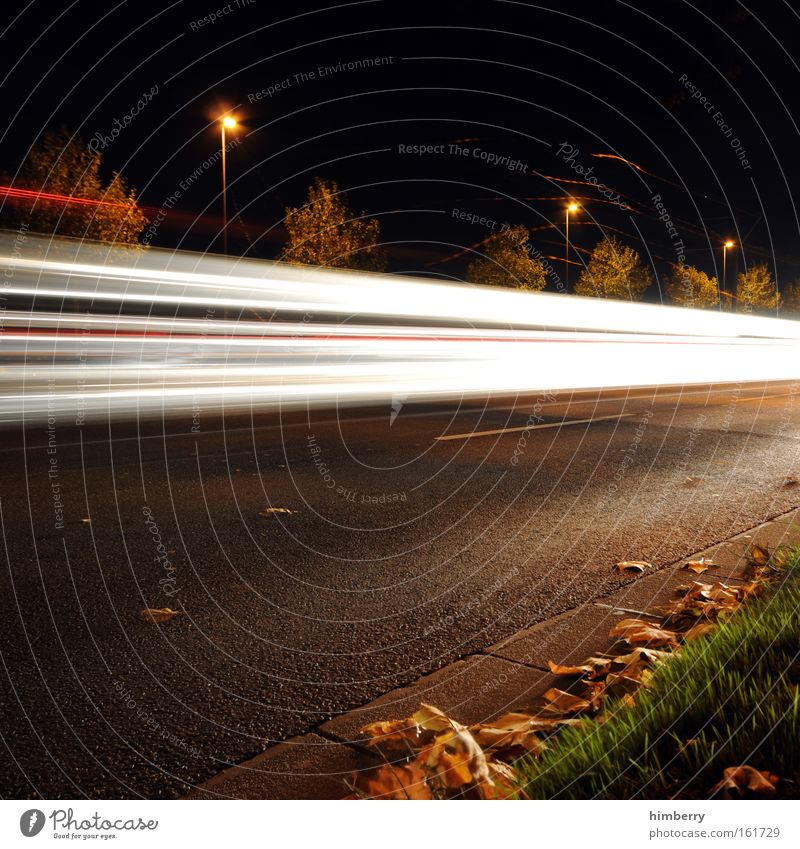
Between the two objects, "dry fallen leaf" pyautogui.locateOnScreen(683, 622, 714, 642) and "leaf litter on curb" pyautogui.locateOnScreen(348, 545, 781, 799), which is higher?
"dry fallen leaf" pyautogui.locateOnScreen(683, 622, 714, 642)

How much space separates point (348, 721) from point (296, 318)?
1291 centimetres

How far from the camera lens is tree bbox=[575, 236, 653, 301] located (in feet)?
127

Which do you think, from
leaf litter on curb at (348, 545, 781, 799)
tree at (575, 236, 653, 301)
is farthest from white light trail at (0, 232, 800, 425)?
tree at (575, 236, 653, 301)

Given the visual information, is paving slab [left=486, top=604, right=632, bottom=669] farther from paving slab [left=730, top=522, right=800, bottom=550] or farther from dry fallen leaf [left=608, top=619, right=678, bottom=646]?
paving slab [left=730, top=522, right=800, bottom=550]

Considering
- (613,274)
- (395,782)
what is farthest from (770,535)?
(613,274)

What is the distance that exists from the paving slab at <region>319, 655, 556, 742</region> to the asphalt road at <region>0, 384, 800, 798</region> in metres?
0.09

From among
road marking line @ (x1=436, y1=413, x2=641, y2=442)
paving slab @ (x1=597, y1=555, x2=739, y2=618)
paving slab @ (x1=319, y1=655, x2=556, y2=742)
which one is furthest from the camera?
road marking line @ (x1=436, y1=413, x2=641, y2=442)

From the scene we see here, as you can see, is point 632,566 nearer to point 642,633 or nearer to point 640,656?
point 642,633

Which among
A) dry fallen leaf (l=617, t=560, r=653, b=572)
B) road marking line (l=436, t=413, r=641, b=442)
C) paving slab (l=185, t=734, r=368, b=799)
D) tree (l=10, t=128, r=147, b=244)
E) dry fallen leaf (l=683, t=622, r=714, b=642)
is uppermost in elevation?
tree (l=10, t=128, r=147, b=244)

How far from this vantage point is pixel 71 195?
19172mm

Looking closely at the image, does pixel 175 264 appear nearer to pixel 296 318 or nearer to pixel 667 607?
pixel 296 318

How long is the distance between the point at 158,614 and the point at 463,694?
5.47ft

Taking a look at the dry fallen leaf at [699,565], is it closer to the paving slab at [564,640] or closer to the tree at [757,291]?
the paving slab at [564,640]

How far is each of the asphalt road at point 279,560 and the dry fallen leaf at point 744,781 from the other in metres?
1.33
